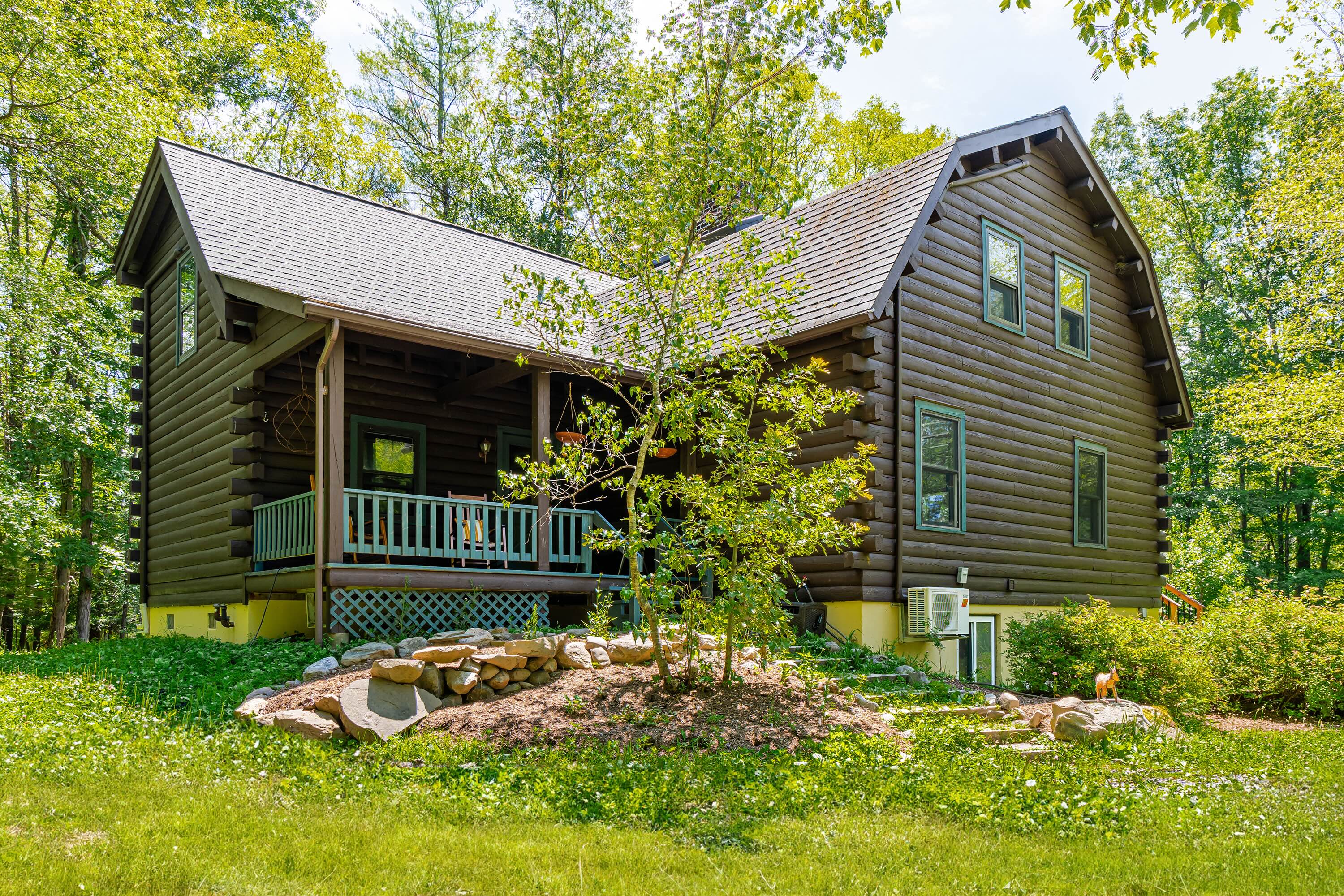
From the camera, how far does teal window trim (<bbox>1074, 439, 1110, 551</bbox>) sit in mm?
15000

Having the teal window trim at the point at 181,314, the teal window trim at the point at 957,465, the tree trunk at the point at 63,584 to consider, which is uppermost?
the teal window trim at the point at 181,314

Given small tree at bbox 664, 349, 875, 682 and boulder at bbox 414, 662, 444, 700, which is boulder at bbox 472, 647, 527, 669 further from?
small tree at bbox 664, 349, 875, 682

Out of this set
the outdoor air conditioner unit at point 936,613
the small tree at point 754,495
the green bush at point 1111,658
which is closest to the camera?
the small tree at point 754,495

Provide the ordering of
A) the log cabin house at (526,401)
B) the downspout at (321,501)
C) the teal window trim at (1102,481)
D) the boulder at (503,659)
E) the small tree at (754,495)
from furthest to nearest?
1. the teal window trim at (1102,481)
2. the log cabin house at (526,401)
3. the downspout at (321,501)
4. the boulder at (503,659)
5. the small tree at (754,495)

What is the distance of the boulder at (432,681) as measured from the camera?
24.1 ft

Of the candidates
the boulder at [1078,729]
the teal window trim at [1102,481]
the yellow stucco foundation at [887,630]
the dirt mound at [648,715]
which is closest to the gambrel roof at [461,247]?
the teal window trim at [1102,481]

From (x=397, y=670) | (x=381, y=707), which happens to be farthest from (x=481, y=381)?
(x=381, y=707)

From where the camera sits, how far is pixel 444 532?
437 inches

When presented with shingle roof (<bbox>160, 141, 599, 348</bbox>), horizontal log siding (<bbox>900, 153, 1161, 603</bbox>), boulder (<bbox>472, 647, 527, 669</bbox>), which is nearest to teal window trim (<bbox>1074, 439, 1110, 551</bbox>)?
horizontal log siding (<bbox>900, 153, 1161, 603</bbox>)

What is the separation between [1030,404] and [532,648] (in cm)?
934

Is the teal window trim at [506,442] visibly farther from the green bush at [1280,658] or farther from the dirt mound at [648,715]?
the green bush at [1280,658]

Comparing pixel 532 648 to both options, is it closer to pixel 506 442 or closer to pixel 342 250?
pixel 506 442

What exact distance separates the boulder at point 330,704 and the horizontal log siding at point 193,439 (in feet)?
15.6

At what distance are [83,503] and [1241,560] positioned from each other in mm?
29360
